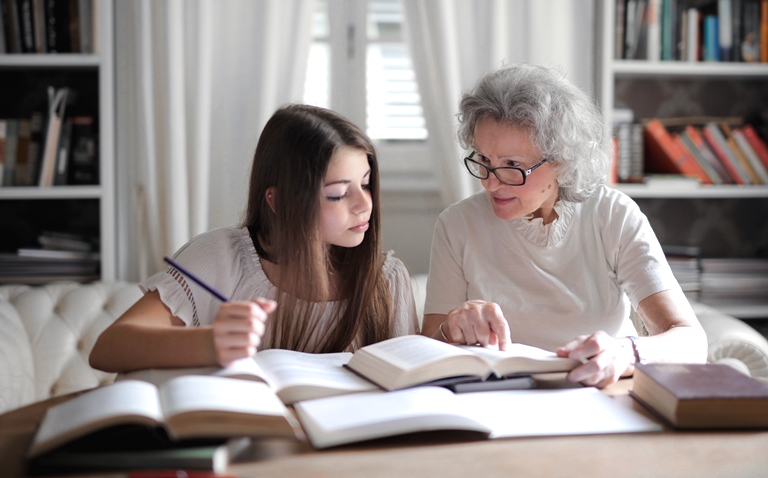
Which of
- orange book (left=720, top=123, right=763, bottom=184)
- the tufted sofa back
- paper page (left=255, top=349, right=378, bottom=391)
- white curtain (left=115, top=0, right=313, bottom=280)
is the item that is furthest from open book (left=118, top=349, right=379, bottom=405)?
orange book (left=720, top=123, right=763, bottom=184)

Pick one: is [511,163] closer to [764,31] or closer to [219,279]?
[219,279]

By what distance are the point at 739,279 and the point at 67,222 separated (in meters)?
2.38

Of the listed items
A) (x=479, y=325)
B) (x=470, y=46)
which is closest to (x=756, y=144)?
(x=470, y=46)

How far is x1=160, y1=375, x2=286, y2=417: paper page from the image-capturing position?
2.44 ft

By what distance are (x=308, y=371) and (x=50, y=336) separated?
1.24 meters

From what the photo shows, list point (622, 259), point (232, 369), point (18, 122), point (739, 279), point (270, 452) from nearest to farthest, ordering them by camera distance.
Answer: point (270, 452) → point (232, 369) → point (622, 259) → point (18, 122) → point (739, 279)

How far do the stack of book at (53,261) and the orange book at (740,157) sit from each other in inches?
85.6

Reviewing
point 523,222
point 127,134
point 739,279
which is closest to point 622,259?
point 523,222

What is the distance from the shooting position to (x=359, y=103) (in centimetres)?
245

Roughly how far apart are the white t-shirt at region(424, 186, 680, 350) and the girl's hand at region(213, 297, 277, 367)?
704 mm

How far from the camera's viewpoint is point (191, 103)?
7.54 feet

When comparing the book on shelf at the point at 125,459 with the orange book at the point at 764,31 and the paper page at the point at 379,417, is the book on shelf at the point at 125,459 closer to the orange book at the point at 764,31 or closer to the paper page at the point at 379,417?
the paper page at the point at 379,417

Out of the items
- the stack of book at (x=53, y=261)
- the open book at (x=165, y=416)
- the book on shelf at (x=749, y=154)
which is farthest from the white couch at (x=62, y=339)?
the open book at (x=165, y=416)

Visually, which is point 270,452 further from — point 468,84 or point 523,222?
point 468,84
